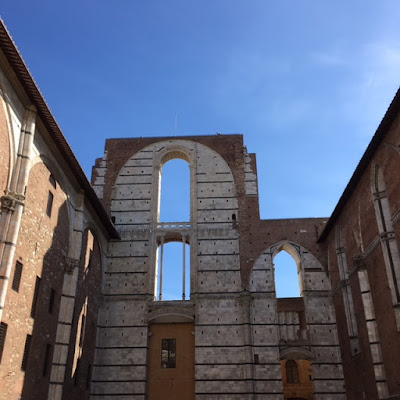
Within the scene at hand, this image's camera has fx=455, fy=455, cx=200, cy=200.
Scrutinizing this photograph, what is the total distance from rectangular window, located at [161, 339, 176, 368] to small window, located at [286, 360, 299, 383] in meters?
8.13

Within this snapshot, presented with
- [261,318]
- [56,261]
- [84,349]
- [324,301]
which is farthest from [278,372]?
[56,261]

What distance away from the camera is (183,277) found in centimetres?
2280

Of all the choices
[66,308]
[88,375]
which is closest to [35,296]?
[66,308]

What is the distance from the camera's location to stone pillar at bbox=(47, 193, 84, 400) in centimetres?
1606

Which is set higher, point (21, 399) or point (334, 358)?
point (334, 358)

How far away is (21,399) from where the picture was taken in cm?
1379

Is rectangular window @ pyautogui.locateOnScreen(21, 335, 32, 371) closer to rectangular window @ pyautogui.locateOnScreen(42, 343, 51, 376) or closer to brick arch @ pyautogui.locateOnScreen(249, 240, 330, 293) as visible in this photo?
rectangular window @ pyautogui.locateOnScreen(42, 343, 51, 376)

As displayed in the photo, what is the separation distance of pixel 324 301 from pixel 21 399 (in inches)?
555

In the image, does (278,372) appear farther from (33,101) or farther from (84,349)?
(33,101)

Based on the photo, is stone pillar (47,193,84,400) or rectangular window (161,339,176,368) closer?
stone pillar (47,193,84,400)

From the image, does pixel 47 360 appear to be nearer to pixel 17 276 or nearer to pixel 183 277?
pixel 17 276

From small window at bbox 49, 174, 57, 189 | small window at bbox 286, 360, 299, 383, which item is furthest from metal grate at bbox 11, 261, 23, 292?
small window at bbox 286, 360, 299, 383

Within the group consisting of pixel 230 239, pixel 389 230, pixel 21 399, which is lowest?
pixel 21 399

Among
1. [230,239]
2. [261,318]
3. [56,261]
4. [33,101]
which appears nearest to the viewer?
[33,101]
